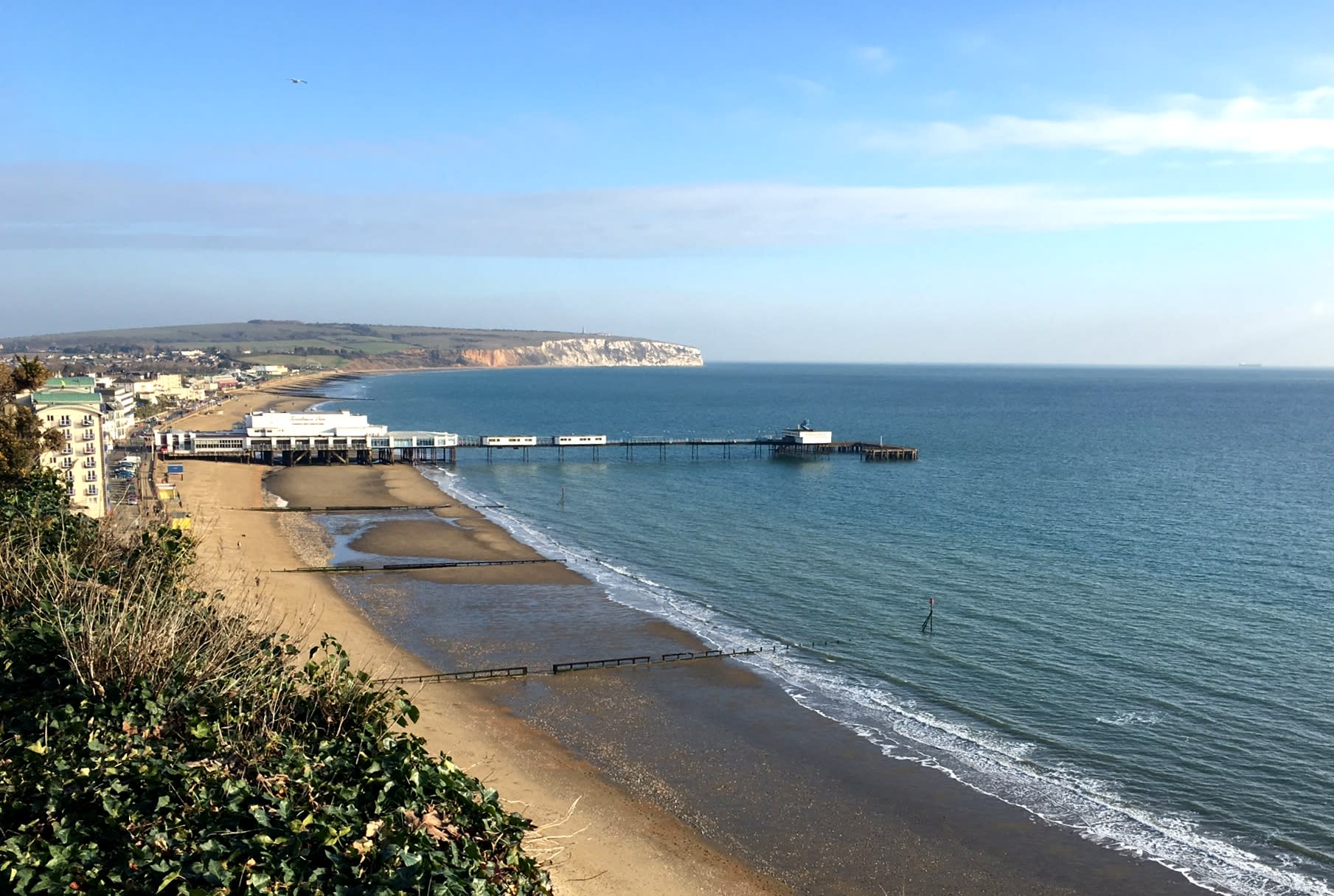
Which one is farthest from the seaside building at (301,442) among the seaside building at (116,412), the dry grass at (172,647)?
the dry grass at (172,647)

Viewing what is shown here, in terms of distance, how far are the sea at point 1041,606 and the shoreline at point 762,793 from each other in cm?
119

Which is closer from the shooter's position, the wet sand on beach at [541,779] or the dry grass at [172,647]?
the dry grass at [172,647]

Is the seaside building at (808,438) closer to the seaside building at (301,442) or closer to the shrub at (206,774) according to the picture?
the seaside building at (301,442)

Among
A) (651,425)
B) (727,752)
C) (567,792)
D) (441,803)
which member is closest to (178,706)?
(441,803)

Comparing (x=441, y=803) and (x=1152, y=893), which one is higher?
(x=441, y=803)

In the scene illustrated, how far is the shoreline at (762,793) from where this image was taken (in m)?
21.0

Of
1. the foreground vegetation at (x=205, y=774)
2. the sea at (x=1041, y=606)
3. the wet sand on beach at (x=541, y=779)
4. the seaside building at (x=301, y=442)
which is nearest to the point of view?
the foreground vegetation at (x=205, y=774)

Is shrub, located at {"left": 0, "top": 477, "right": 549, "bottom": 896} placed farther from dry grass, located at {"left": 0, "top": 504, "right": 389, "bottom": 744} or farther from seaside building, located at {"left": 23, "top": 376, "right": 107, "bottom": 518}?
seaside building, located at {"left": 23, "top": 376, "right": 107, "bottom": 518}

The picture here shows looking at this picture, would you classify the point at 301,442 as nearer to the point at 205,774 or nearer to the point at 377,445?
the point at 377,445

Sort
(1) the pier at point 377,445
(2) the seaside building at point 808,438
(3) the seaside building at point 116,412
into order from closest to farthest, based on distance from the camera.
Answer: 1. (1) the pier at point 377,445
2. (3) the seaside building at point 116,412
3. (2) the seaside building at point 808,438

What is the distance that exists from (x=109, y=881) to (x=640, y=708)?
21.0 meters

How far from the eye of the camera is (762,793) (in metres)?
24.8

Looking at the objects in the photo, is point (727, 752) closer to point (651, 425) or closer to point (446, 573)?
point (446, 573)

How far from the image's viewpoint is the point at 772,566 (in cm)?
4969
